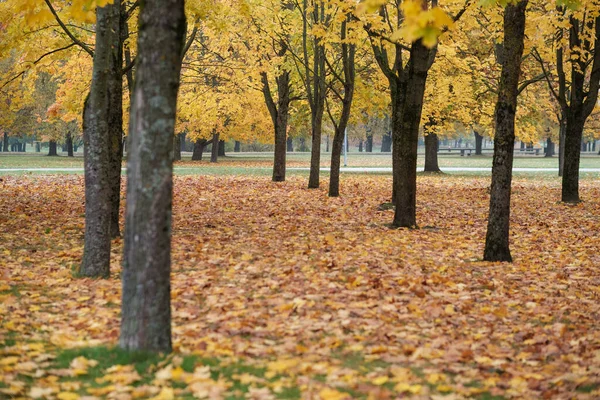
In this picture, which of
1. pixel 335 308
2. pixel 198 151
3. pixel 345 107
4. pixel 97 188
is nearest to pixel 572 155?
pixel 345 107

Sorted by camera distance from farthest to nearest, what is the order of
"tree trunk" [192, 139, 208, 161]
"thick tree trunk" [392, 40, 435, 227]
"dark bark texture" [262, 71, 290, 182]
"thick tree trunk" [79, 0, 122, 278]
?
"tree trunk" [192, 139, 208, 161] → "dark bark texture" [262, 71, 290, 182] → "thick tree trunk" [392, 40, 435, 227] → "thick tree trunk" [79, 0, 122, 278]

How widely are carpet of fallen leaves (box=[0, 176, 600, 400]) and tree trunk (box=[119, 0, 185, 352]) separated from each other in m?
0.40

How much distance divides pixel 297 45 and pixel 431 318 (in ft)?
63.4

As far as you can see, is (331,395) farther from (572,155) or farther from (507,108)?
(572,155)

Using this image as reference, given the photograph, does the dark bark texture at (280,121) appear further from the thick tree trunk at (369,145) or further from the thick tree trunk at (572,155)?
the thick tree trunk at (369,145)

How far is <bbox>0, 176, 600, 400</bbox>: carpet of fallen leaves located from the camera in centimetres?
505

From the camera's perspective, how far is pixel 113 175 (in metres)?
11.7

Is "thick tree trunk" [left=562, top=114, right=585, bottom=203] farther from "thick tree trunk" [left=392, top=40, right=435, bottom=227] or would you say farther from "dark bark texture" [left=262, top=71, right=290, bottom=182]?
"dark bark texture" [left=262, top=71, right=290, bottom=182]

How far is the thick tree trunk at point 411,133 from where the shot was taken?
523 inches

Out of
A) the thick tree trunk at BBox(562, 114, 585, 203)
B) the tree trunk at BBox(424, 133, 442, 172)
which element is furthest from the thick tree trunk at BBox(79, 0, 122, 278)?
the tree trunk at BBox(424, 133, 442, 172)

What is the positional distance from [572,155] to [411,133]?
7.99m

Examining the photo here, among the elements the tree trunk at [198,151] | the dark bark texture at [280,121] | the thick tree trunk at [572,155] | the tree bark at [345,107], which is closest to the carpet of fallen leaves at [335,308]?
the thick tree trunk at [572,155]

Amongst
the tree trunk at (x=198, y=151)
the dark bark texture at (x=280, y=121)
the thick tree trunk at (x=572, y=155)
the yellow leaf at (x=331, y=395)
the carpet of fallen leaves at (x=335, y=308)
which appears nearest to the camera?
the yellow leaf at (x=331, y=395)

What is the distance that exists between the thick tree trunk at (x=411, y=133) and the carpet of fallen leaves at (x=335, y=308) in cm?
61
